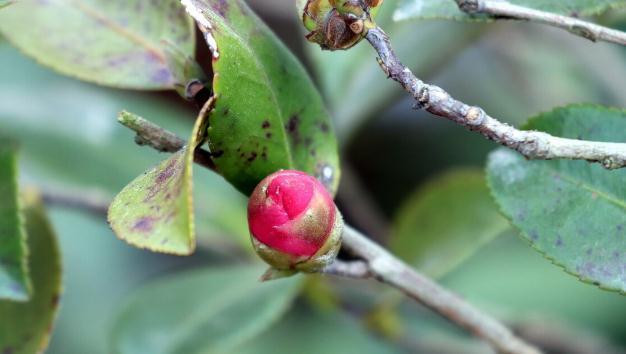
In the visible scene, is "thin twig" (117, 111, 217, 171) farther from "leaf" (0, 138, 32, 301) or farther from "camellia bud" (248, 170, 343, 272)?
"leaf" (0, 138, 32, 301)

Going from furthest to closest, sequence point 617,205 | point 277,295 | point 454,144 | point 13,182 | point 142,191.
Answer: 1. point 454,144
2. point 277,295
3. point 13,182
4. point 617,205
5. point 142,191

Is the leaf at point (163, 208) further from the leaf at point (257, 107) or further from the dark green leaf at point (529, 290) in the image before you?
the dark green leaf at point (529, 290)

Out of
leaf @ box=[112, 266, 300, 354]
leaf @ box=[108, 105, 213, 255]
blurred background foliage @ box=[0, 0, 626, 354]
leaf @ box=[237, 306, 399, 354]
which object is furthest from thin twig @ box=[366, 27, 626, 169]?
leaf @ box=[237, 306, 399, 354]

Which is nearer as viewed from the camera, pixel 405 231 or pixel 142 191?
pixel 142 191

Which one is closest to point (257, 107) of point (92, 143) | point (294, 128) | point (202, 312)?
point (294, 128)

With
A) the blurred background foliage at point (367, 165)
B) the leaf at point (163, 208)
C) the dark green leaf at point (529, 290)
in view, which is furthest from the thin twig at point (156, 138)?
the dark green leaf at point (529, 290)

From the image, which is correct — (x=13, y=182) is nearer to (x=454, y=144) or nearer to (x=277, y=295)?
(x=277, y=295)

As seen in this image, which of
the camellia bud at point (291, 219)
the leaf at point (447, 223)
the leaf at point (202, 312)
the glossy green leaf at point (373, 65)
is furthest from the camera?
the glossy green leaf at point (373, 65)

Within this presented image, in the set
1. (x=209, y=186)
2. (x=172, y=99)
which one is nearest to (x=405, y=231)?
(x=209, y=186)
